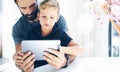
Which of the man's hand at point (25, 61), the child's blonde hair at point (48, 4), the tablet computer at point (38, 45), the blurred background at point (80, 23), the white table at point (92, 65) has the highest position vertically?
the child's blonde hair at point (48, 4)

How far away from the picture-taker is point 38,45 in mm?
1061

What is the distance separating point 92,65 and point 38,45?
0.32 m

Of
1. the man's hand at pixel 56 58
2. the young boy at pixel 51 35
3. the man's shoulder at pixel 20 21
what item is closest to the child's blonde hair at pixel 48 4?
the young boy at pixel 51 35

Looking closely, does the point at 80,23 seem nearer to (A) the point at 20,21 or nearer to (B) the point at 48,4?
(B) the point at 48,4

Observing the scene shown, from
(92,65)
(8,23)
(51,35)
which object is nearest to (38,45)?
(51,35)

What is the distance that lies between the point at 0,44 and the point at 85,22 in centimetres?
46

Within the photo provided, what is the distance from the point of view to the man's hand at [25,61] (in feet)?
3.52

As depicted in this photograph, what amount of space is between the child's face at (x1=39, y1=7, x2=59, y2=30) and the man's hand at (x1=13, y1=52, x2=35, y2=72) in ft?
0.58

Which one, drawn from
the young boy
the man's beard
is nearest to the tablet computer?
the young boy

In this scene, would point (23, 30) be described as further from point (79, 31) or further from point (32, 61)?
point (79, 31)

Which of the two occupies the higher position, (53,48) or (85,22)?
(85,22)

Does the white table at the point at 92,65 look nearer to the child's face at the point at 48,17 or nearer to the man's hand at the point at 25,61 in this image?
the man's hand at the point at 25,61

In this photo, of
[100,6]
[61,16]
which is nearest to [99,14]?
[100,6]

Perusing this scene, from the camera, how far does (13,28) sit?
1.08 m
